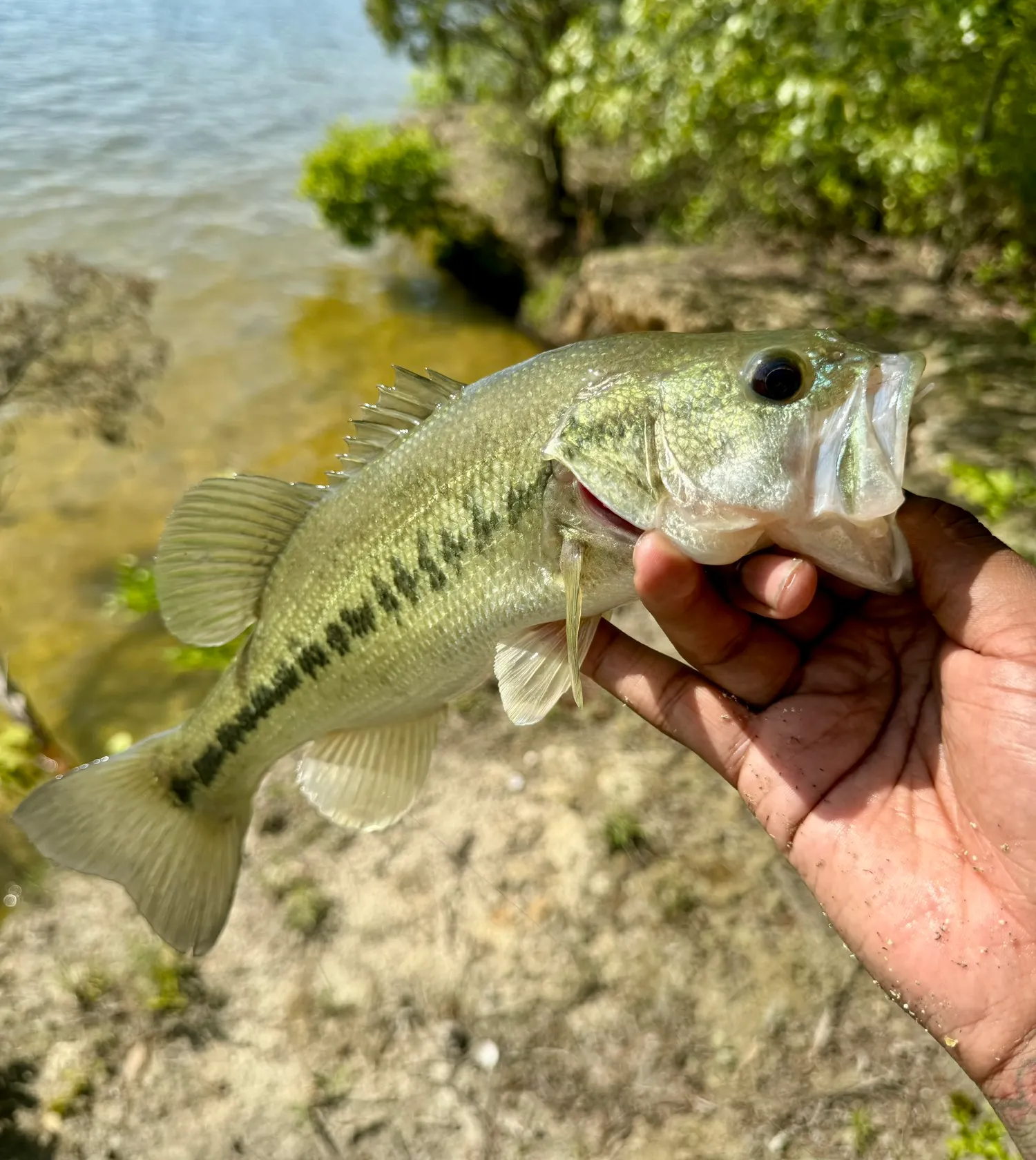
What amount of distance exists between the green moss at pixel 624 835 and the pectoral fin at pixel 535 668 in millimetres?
1506

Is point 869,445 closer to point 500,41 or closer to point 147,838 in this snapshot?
point 147,838

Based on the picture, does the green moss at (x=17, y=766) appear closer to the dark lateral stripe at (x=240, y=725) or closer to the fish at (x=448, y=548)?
the fish at (x=448, y=548)

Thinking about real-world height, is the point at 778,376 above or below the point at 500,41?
below

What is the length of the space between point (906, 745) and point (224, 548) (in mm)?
2110

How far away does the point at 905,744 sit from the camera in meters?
2.23

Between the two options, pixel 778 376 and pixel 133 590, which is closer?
pixel 778 376

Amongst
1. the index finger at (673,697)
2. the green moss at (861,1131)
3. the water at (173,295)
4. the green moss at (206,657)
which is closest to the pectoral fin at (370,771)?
the index finger at (673,697)

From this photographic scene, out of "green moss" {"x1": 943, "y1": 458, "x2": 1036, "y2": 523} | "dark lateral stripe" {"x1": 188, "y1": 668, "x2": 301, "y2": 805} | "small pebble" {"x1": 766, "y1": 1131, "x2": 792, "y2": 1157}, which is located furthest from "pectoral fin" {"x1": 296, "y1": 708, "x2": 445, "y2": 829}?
"green moss" {"x1": 943, "y1": 458, "x2": 1036, "y2": 523}

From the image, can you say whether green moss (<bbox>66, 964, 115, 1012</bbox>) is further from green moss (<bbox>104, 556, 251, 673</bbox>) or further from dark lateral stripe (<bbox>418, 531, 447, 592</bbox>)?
dark lateral stripe (<bbox>418, 531, 447, 592</bbox>)

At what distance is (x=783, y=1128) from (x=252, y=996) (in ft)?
6.77

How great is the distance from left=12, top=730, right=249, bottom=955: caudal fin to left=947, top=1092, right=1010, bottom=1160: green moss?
2526 millimetres

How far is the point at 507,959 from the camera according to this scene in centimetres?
322

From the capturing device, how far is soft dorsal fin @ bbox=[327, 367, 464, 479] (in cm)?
230

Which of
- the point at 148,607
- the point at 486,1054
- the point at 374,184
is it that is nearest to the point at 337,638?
the point at 486,1054
